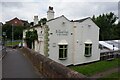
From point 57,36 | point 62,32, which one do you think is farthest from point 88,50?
point 57,36

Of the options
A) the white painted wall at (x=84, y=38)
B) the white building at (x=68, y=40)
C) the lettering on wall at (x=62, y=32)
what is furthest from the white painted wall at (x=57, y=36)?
the white painted wall at (x=84, y=38)

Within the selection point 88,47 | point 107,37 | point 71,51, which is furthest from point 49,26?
point 107,37

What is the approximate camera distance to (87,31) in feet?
88.9

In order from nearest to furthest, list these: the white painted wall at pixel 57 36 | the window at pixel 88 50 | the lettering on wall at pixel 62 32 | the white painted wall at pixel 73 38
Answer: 1. the white painted wall at pixel 57 36
2. the white painted wall at pixel 73 38
3. the lettering on wall at pixel 62 32
4. the window at pixel 88 50

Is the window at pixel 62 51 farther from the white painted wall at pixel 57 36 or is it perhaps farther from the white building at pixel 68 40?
the white painted wall at pixel 57 36

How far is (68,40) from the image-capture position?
25.6 metres

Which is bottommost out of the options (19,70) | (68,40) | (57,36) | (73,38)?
(19,70)

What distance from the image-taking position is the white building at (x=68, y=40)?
78.9ft

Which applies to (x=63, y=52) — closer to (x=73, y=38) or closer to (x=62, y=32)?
(x=73, y=38)

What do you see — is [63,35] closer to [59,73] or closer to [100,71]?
[100,71]

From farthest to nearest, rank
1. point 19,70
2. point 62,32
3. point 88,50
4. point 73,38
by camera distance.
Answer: point 88,50, point 73,38, point 62,32, point 19,70

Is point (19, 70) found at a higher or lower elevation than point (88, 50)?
lower

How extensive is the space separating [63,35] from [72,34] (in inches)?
60.2

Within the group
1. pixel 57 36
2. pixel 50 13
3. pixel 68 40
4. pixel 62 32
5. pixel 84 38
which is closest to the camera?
pixel 57 36
